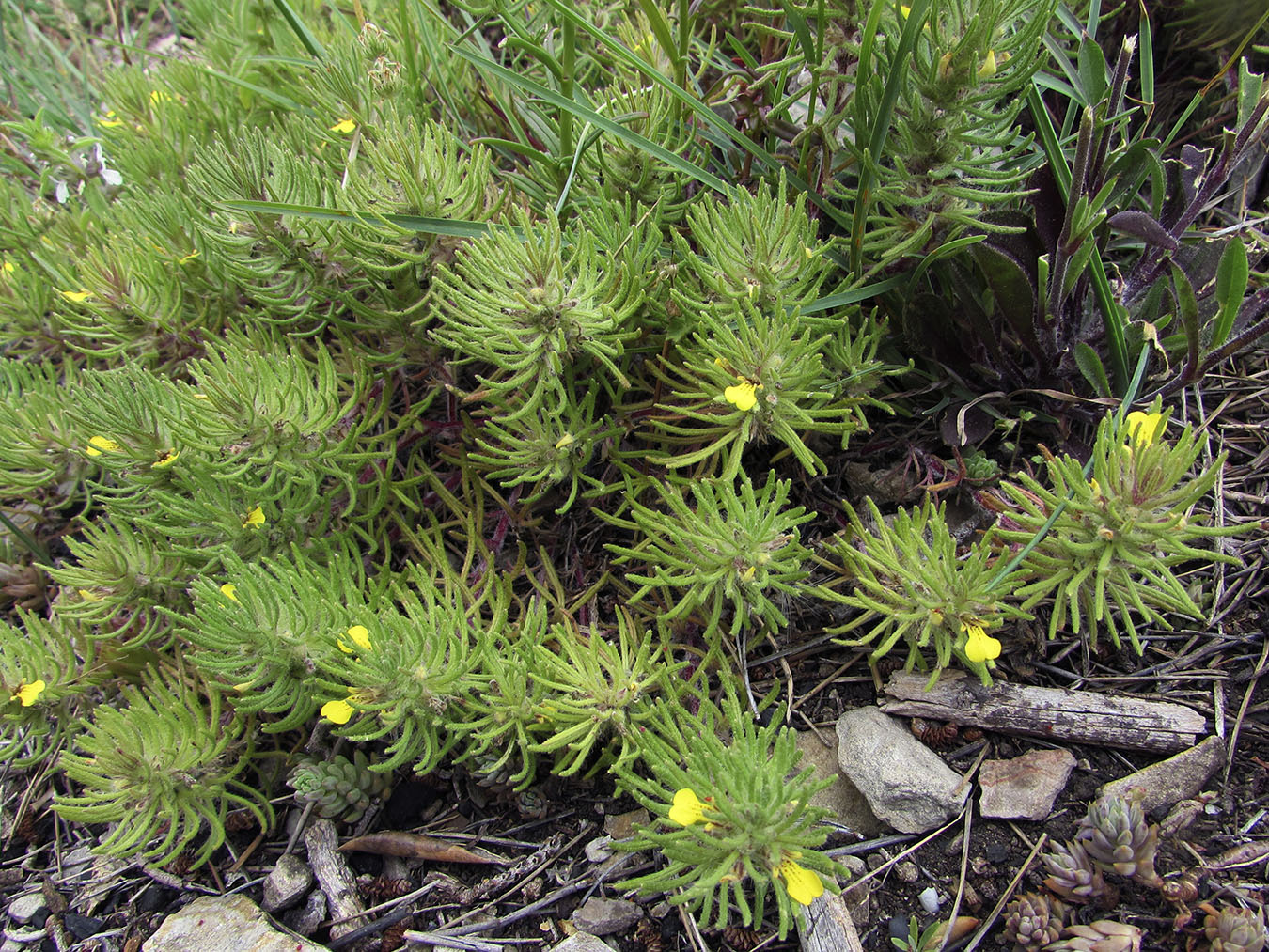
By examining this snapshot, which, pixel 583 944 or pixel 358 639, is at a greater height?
pixel 358 639

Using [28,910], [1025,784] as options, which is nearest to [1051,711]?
[1025,784]

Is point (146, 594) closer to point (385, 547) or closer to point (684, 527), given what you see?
point (385, 547)

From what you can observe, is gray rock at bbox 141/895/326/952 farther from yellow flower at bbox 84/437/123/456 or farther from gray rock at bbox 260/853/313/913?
yellow flower at bbox 84/437/123/456

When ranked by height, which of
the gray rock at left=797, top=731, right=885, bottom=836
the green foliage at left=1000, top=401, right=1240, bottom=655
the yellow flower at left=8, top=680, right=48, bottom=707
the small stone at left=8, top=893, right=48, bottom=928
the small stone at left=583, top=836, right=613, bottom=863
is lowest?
the small stone at left=8, top=893, right=48, bottom=928

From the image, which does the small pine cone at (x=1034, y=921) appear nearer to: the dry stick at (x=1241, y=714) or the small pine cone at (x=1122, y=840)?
the small pine cone at (x=1122, y=840)

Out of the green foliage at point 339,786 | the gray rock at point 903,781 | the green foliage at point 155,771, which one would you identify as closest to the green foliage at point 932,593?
the gray rock at point 903,781

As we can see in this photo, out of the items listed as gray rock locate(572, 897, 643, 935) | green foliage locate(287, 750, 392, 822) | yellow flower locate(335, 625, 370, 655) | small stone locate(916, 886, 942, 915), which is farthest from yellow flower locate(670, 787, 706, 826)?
green foliage locate(287, 750, 392, 822)

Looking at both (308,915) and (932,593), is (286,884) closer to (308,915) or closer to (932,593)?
(308,915)
